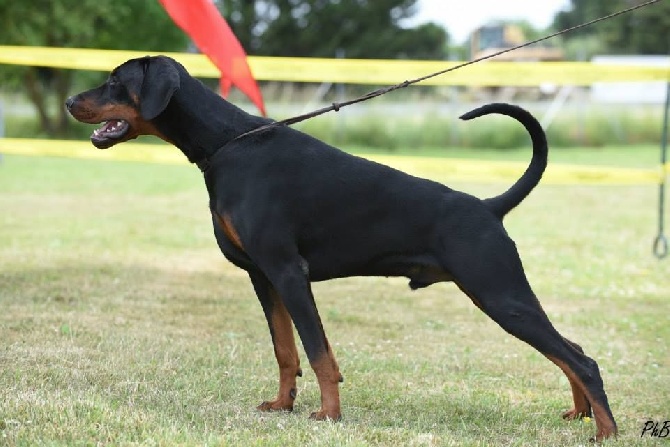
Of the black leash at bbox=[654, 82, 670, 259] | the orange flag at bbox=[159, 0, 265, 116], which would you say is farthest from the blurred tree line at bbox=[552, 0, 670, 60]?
the orange flag at bbox=[159, 0, 265, 116]

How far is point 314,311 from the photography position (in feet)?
14.0

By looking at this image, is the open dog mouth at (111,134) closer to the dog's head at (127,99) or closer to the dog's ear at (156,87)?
the dog's head at (127,99)

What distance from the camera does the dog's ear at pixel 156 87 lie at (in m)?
4.30

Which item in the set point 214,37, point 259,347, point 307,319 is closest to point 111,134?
point 307,319

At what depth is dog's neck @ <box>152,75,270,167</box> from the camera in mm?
4422

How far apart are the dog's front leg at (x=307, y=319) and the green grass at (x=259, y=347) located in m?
0.18

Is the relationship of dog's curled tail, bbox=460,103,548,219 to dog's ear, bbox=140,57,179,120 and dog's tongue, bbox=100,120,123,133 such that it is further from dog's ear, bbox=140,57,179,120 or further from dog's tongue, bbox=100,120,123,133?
dog's tongue, bbox=100,120,123,133

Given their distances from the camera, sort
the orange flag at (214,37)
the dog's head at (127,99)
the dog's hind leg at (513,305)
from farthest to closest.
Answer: the orange flag at (214,37) < the dog's head at (127,99) < the dog's hind leg at (513,305)

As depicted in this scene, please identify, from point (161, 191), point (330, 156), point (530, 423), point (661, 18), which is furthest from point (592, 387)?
point (661, 18)

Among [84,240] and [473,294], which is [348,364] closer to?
[473,294]

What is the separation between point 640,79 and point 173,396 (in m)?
6.27

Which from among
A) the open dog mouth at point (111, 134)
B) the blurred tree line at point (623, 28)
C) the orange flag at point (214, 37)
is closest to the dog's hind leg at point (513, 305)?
the open dog mouth at point (111, 134)

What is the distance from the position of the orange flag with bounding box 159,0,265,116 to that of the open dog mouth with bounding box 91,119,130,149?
280 cm

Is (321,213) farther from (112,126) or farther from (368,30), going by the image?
(368,30)
